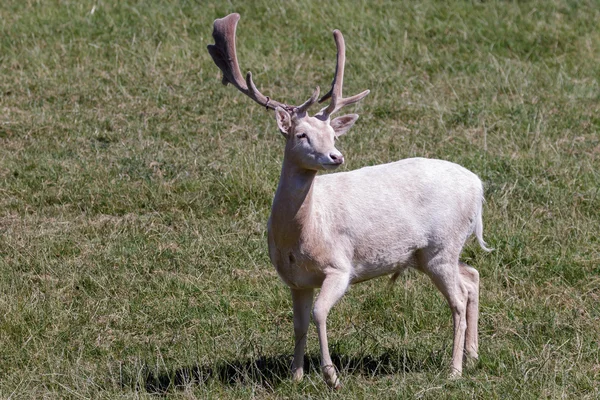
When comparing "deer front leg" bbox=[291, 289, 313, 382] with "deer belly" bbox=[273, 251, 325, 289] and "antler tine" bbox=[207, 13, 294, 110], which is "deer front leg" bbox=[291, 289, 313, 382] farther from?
"antler tine" bbox=[207, 13, 294, 110]

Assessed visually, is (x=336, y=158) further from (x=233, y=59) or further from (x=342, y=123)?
(x=233, y=59)

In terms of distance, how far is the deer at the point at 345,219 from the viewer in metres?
5.79

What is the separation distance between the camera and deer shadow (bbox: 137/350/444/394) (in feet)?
19.5

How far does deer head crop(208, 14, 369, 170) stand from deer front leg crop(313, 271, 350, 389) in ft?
2.29

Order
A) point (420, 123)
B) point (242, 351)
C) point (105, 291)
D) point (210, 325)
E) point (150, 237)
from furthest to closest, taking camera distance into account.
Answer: point (420, 123), point (150, 237), point (105, 291), point (210, 325), point (242, 351)

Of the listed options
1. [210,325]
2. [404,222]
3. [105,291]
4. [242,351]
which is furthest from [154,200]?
[404,222]

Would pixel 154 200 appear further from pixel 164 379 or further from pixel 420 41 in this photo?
pixel 420 41

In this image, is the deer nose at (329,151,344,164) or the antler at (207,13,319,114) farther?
the antler at (207,13,319,114)

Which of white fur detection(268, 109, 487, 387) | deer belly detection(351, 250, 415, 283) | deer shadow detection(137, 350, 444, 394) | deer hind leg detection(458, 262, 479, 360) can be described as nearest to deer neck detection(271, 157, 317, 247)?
white fur detection(268, 109, 487, 387)

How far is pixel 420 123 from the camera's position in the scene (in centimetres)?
1057

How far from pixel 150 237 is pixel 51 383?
2.43 m

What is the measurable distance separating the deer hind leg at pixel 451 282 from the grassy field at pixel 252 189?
7.8 inches

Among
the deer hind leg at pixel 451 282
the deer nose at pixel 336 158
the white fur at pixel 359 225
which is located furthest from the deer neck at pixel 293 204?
the deer hind leg at pixel 451 282

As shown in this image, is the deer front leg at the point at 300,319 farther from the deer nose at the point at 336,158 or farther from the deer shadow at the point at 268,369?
the deer nose at the point at 336,158
